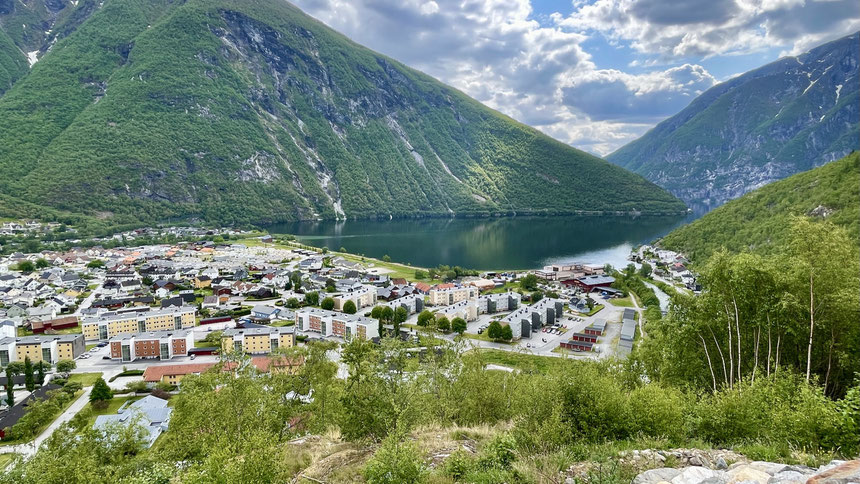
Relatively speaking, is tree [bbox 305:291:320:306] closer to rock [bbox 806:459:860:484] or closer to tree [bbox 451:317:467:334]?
tree [bbox 451:317:467:334]

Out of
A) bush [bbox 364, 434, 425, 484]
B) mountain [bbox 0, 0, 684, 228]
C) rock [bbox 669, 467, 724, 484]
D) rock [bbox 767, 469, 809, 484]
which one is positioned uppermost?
mountain [bbox 0, 0, 684, 228]

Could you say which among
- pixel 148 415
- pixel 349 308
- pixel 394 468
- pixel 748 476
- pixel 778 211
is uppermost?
pixel 778 211

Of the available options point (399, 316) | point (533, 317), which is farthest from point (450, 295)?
point (533, 317)

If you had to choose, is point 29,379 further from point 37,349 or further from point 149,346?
point 149,346

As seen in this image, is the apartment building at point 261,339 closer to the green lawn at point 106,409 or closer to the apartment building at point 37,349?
the green lawn at point 106,409

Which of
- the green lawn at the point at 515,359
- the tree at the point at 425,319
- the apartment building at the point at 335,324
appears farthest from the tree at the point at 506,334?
the apartment building at the point at 335,324

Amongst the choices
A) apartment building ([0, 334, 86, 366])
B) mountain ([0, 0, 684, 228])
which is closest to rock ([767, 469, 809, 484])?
apartment building ([0, 334, 86, 366])
